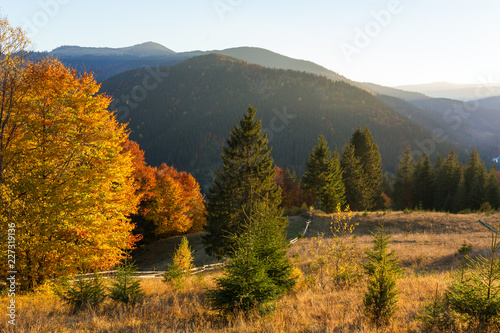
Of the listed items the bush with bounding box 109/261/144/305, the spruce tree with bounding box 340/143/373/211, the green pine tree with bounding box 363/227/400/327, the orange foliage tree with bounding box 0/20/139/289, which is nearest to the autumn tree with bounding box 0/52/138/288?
the orange foliage tree with bounding box 0/20/139/289

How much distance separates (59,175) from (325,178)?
31726mm

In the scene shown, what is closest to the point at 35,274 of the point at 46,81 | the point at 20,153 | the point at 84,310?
the point at 84,310

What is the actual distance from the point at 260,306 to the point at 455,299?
14.8ft

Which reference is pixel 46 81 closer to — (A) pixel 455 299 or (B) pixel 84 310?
(B) pixel 84 310

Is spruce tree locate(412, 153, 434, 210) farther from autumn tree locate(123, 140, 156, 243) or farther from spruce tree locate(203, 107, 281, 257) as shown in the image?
autumn tree locate(123, 140, 156, 243)

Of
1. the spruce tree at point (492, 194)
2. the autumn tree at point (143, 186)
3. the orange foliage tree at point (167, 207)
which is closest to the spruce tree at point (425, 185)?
the spruce tree at point (492, 194)

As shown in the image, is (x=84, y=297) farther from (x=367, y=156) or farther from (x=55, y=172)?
(x=367, y=156)

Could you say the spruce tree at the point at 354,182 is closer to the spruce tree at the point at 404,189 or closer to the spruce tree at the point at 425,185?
the spruce tree at the point at 425,185

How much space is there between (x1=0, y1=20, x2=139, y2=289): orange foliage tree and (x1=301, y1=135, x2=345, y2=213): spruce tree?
28980mm

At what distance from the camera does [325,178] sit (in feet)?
118

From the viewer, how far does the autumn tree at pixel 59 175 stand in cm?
954

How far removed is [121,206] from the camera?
12172 mm

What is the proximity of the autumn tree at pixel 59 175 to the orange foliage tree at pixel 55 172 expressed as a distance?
0.03 metres

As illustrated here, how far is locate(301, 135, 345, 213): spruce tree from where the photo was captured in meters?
35.6
